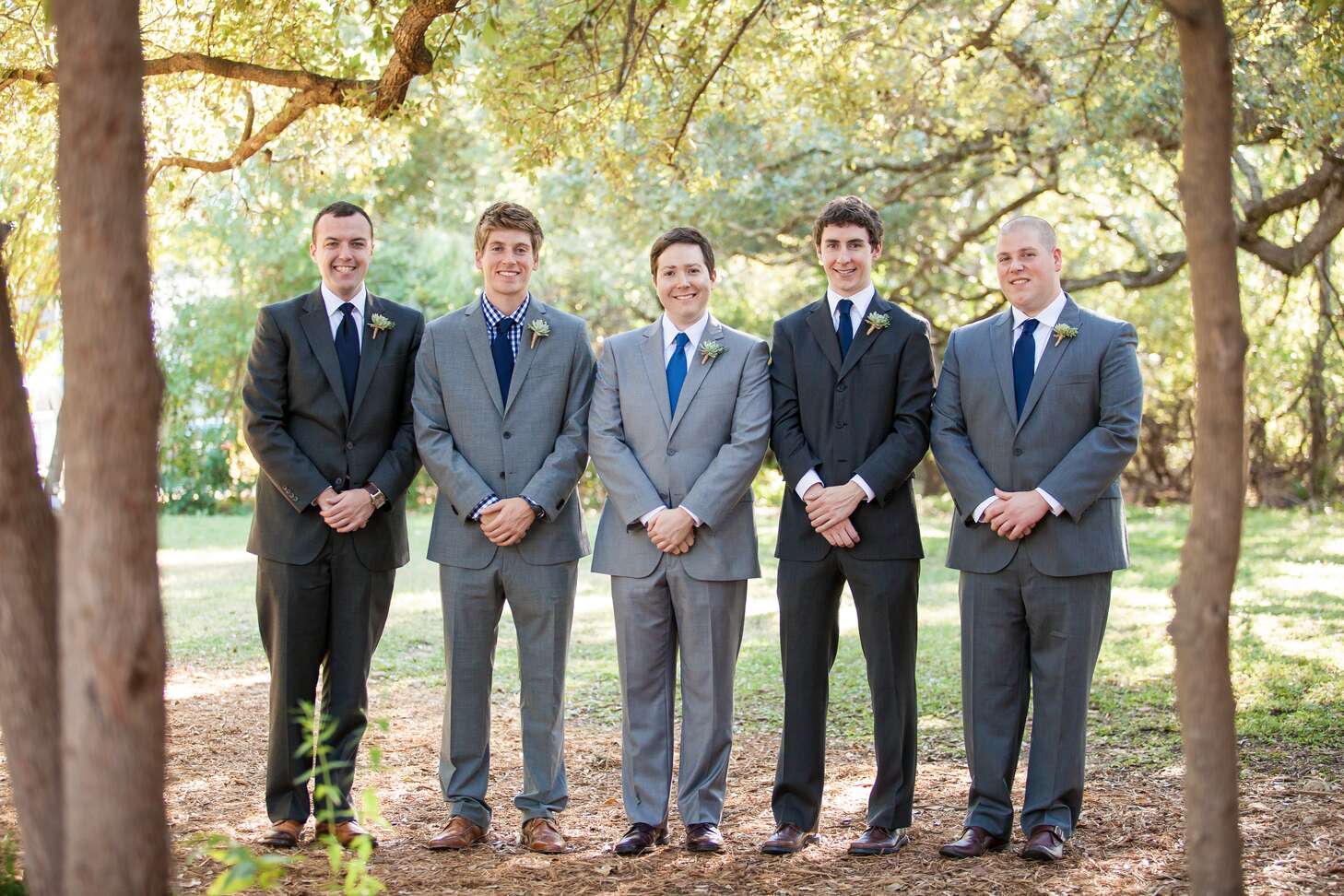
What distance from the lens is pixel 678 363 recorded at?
206 inches

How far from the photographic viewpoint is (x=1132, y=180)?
39.8ft

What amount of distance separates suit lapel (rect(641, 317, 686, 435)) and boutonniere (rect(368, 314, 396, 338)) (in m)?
1.04

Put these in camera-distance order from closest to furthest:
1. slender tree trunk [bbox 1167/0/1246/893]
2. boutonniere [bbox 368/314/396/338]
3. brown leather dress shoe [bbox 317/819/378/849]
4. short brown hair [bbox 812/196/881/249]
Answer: slender tree trunk [bbox 1167/0/1246/893], brown leather dress shoe [bbox 317/819/378/849], short brown hair [bbox 812/196/881/249], boutonniere [bbox 368/314/396/338]

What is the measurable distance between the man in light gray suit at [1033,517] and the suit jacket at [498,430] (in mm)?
1467

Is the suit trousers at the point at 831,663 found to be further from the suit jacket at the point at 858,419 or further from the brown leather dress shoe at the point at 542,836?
the brown leather dress shoe at the point at 542,836

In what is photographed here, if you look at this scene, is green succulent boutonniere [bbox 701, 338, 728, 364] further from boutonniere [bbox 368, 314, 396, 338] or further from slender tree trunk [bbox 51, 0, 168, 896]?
slender tree trunk [bbox 51, 0, 168, 896]

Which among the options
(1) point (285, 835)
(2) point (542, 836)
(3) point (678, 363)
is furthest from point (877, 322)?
(1) point (285, 835)

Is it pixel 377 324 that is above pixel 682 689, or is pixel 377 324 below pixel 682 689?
above

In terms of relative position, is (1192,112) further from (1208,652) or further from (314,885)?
(314,885)

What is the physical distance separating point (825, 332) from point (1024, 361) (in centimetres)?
A: 78

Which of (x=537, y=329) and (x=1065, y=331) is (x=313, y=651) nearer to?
(x=537, y=329)

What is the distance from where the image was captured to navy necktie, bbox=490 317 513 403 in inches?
207

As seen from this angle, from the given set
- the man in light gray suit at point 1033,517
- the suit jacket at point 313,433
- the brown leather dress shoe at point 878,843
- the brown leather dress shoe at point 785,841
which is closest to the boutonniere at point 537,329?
the suit jacket at point 313,433

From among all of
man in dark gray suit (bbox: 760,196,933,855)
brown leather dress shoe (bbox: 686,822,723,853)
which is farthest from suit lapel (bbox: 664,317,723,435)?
brown leather dress shoe (bbox: 686,822,723,853)
